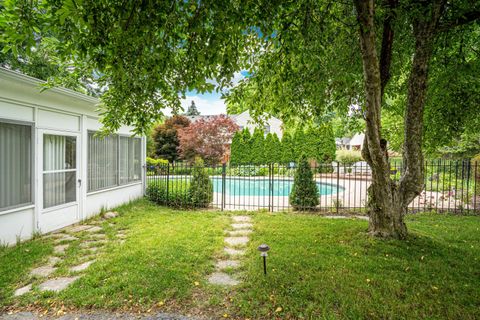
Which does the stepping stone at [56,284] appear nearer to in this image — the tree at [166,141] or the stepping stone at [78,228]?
the stepping stone at [78,228]

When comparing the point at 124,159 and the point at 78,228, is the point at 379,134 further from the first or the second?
the point at 124,159

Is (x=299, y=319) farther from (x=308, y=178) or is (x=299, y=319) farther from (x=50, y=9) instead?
(x=308, y=178)

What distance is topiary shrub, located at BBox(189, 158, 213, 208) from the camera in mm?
8203

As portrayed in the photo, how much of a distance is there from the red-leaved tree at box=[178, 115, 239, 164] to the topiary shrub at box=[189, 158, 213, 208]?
1084 centimetres

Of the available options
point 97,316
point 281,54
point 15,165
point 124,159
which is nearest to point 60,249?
point 15,165

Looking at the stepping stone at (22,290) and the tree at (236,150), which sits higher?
the tree at (236,150)

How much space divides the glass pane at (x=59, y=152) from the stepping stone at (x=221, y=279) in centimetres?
432

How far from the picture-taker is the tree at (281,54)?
107 inches

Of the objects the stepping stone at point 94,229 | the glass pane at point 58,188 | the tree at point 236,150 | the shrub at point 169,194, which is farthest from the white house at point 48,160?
the tree at point 236,150

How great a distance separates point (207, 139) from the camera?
1945 cm

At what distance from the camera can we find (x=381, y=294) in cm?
292

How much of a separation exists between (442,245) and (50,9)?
620 centimetres

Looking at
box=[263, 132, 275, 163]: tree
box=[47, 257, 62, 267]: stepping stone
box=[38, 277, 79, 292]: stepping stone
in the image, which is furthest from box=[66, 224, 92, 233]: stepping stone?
box=[263, 132, 275, 163]: tree

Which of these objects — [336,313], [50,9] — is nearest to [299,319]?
[336,313]
